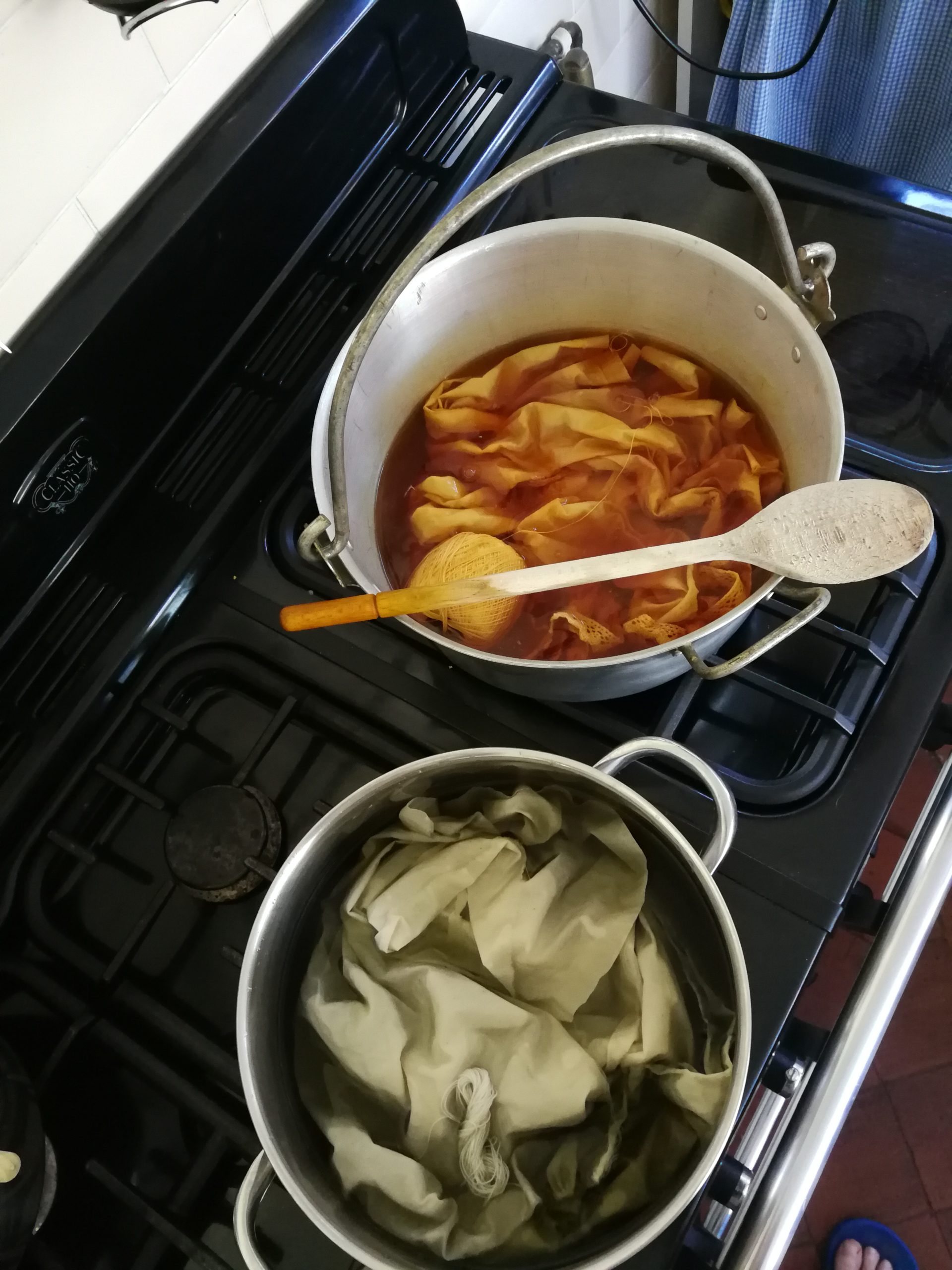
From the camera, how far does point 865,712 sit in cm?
50

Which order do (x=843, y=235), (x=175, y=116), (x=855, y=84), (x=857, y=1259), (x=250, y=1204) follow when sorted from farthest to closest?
(x=855, y=84), (x=857, y=1259), (x=843, y=235), (x=175, y=116), (x=250, y=1204)

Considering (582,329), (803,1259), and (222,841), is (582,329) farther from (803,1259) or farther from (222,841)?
(803,1259)

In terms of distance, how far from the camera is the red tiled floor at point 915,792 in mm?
1021

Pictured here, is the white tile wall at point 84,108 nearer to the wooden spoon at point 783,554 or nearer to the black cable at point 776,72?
the wooden spoon at point 783,554

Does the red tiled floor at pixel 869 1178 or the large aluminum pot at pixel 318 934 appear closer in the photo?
the large aluminum pot at pixel 318 934

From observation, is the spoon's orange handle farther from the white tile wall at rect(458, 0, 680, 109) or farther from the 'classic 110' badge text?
the white tile wall at rect(458, 0, 680, 109)

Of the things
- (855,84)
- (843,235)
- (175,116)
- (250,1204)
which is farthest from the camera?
(855,84)

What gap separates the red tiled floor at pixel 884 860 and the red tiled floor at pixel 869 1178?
237 millimetres

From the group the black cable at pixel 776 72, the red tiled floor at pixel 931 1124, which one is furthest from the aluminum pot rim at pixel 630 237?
the red tiled floor at pixel 931 1124

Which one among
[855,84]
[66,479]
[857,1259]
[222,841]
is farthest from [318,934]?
[855,84]

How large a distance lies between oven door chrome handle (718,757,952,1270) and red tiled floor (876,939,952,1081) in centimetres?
60

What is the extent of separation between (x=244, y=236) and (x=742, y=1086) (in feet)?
1.85

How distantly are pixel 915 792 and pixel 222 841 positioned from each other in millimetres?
870

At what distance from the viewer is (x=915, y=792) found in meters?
1.03
